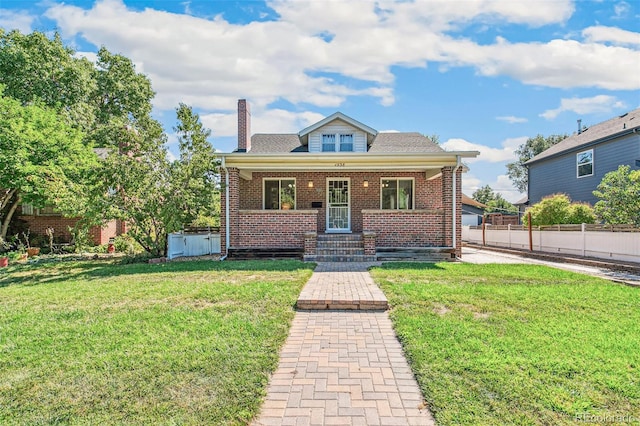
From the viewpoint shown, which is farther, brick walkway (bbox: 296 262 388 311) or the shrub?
the shrub

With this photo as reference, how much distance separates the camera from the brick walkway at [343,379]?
2.72m

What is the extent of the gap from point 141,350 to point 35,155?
1419 centimetres

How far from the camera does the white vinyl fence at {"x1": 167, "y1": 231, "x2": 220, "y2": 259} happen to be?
12.5 metres

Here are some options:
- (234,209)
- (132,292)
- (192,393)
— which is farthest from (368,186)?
(192,393)

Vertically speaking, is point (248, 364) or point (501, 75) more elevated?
point (501, 75)

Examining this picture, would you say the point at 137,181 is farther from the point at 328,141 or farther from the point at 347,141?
the point at 347,141

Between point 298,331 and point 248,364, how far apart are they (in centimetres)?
119

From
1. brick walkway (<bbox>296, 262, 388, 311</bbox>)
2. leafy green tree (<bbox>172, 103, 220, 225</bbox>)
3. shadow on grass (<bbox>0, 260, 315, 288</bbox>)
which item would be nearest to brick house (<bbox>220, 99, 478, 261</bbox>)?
leafy green tree (<bbox>172, 103, 220, 225</bbox>)

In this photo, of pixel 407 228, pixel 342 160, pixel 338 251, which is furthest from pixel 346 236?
pixel 342 160

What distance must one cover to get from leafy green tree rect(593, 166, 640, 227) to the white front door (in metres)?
8.64

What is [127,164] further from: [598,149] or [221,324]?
[598,149]

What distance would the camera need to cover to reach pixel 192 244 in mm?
13812

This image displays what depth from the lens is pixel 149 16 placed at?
999 centimetres

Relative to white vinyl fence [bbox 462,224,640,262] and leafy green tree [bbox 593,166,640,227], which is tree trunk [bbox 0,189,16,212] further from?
leafy green tree [bbox 593,166,640,227]
